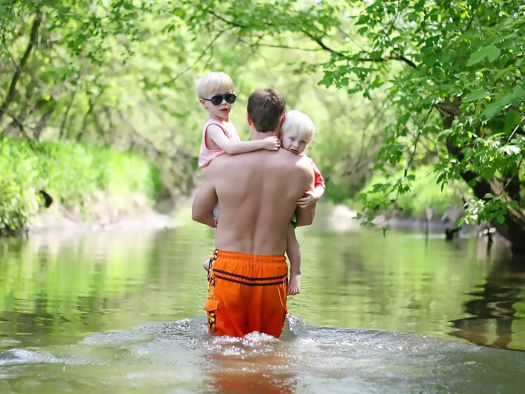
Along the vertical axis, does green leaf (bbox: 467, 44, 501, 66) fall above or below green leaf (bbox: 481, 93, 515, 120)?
above

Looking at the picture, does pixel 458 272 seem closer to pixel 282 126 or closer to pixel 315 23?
pixel 315 23

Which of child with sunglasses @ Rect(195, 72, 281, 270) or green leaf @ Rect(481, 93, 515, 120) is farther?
child with sunglasses @ Rect(195, 72, 281, 270)

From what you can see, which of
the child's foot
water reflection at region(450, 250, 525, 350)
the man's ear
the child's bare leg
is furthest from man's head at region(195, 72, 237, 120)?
water reflection at region(450, 250, 525, 350)

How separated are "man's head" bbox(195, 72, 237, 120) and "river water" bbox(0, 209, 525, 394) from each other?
1404 millimetres

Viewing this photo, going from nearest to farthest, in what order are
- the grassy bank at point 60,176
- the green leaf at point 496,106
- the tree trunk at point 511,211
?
the green leaf at point 496,106, the tree trunk at point 511,211, the grassy bank at point 60,176

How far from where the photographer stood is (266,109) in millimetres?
6355

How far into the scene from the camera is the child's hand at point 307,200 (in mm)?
6445

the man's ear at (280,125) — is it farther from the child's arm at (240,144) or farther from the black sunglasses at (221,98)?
the black sunglasses at (221,98)

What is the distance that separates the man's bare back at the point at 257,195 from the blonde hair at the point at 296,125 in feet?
0.44

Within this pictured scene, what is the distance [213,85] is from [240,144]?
1.63 ft

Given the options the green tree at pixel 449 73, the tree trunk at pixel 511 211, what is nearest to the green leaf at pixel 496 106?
the green tree at pixel 449 73

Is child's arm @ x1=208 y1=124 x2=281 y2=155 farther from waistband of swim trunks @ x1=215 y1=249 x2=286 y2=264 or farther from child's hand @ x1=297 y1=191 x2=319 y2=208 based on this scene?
waistband of swim trunks @ x1=215 y1=249 x2=286 y2=264

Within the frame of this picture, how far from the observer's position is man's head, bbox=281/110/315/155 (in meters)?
6.38

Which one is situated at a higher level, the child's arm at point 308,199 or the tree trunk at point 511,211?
the tree trunk at point 511,211
